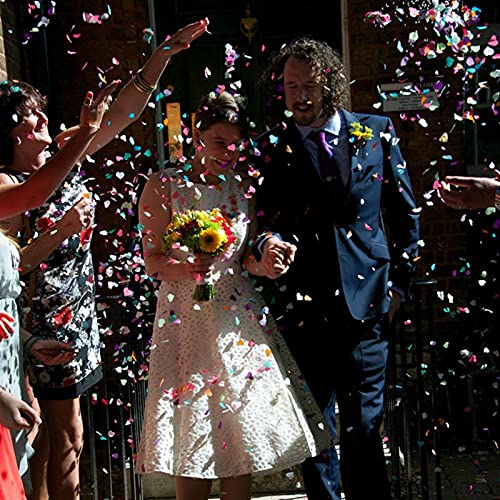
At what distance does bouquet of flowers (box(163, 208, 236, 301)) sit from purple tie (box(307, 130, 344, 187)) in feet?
1.48

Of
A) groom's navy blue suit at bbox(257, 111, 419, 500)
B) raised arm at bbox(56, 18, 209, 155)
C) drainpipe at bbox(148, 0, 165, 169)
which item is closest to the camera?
groom's navy blue suit at bbox(257, 111, 419, 500)

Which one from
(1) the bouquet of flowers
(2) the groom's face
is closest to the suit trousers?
(1) the bouquet of flowers

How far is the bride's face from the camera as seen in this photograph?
318 cm

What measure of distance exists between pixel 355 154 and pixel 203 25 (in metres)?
0.82

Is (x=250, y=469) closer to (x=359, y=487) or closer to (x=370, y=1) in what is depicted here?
(x=359, y=487)

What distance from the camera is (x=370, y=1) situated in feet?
17.5

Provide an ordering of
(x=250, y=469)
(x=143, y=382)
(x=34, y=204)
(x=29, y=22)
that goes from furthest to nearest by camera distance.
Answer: (x=29, y=22)
(x=143, y=382)
(x=250, y=469)
(x=34, y=204)

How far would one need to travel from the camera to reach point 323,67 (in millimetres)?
3240

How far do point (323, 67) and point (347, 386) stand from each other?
1299mm

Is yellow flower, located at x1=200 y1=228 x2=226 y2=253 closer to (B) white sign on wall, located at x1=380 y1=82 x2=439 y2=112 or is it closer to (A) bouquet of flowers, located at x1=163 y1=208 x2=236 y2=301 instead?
(A) bouquet of flowers, located at x1=163 y1=208 x2=236 y2=301

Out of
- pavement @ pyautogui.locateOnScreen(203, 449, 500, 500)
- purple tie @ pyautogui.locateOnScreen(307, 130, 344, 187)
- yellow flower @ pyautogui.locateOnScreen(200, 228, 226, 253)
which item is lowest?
pavement @ pyautogui.locateOnScreen(203, 449, 500, 500)

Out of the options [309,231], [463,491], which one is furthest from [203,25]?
[463,491]

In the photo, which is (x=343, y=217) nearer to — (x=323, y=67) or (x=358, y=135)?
(x=358, y=135)

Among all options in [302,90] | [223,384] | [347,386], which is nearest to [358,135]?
[302,90]
